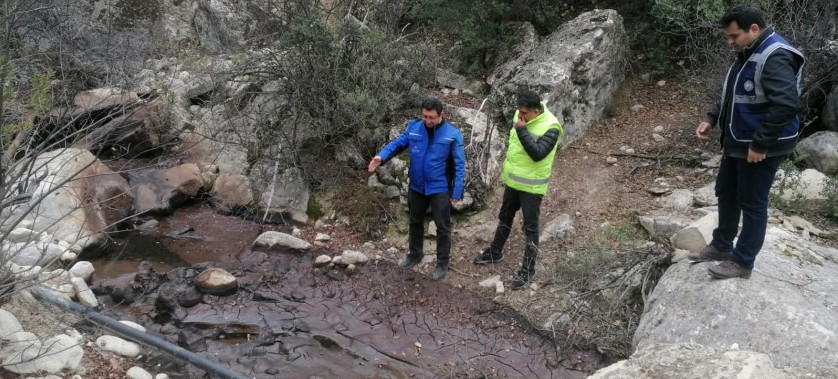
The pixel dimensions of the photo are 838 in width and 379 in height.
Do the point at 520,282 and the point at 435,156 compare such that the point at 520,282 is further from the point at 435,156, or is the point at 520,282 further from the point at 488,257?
the point at 435,156

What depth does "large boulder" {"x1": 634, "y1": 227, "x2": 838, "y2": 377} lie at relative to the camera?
3.86 metres

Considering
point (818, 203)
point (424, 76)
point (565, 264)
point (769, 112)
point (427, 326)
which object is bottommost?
point (427, 326)

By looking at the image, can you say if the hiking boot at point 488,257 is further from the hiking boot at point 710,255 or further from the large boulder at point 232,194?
the large boulder at point 232,194

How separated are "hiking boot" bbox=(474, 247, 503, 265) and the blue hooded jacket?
84 cm

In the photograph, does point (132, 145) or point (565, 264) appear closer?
point (565, 264)

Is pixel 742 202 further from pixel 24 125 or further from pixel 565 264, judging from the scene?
pixel 24 125

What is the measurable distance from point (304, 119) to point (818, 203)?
5.79 meters

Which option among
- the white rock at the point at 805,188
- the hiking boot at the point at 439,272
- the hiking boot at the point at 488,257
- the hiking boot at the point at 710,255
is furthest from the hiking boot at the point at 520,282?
the white rock at the point at 805,188

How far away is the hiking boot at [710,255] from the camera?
4.54 m

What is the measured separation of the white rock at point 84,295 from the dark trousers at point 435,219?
9.73 feet

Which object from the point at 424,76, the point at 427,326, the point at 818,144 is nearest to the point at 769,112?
the point at 427,326

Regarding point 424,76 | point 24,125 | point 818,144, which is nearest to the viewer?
point 24,125

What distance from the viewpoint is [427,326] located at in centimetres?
554

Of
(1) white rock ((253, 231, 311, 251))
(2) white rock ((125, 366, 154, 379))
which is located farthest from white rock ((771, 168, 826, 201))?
(2) white rock ((125, 366, 154, 379))
